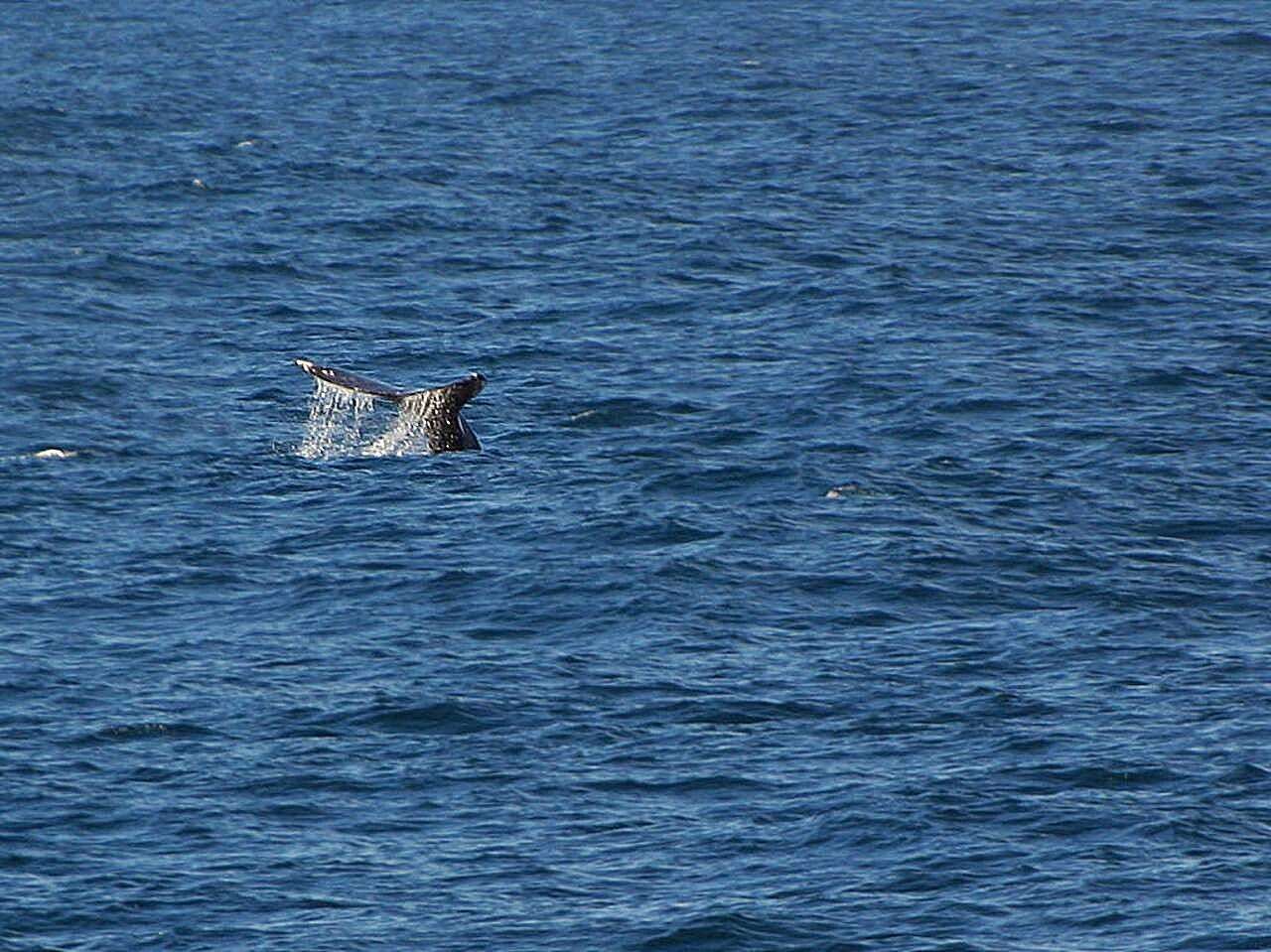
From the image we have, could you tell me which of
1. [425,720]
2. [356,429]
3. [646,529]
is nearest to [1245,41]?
[356,429]

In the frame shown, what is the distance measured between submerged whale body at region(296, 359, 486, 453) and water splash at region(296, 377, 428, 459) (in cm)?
37

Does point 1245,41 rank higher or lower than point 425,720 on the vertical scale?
higher

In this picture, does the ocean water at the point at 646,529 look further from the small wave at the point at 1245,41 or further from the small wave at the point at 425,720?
the small wave at the point at 1245,41

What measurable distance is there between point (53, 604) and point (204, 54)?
81.9m

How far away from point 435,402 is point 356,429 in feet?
13.6

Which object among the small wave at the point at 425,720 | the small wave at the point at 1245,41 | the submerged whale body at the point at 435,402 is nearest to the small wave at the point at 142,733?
the small wave at the point at 425,720

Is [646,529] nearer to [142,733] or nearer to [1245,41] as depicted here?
[142,733]

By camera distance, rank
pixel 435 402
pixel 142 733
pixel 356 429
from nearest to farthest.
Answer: pixel 142 733, pixel 435 402, pixel 356 429

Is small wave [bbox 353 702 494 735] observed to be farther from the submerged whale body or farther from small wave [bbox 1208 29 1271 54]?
small wave [bbox 1208 29 1271 54]

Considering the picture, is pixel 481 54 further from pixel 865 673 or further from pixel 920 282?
pixel 865 673

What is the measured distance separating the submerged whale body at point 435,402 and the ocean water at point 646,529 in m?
1.43

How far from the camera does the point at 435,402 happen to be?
2714 inches

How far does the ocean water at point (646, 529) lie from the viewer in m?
46.3

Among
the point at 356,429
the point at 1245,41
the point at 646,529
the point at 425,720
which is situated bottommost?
the point at 425,720
